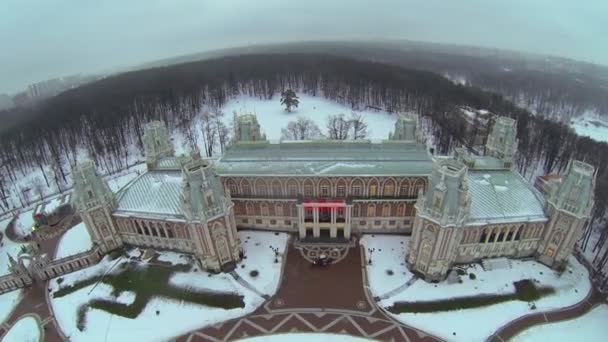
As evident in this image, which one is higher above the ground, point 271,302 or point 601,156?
point 601,156

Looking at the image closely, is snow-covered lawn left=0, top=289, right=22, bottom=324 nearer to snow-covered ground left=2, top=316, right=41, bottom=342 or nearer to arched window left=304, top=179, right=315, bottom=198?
snow-covered ground left=2, top=316, right=41, bottom=342

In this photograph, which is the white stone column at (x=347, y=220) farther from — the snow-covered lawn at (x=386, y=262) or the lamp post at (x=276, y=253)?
the lamp post at (x=276, y=253)

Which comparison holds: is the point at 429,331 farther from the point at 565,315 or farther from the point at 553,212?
the point at 553,212

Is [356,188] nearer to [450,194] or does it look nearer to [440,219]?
[440,219]

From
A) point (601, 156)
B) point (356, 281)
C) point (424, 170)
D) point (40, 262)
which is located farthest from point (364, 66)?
point (40, 262)

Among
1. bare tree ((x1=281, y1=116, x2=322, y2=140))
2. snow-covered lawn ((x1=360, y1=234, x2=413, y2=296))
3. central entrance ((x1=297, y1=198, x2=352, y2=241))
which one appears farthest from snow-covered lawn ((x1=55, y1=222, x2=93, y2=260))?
bare tree ((x1=281, y1=116, x2=322, y2=140))

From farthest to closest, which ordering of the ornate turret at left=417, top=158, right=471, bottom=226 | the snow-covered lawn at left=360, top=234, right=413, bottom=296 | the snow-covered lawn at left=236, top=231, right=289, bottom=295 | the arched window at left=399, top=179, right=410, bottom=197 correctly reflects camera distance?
1. the arched window at left=399, top=179, right=410, bottom=197
2. the snow-covered lawn at left=236, top=231, right=289, bottom=295
3. the snow-covered lawn at left=360, top=234, right=413, bottom=296
4. the ornate turret at left=417, top=158, right=471, bottom=226
